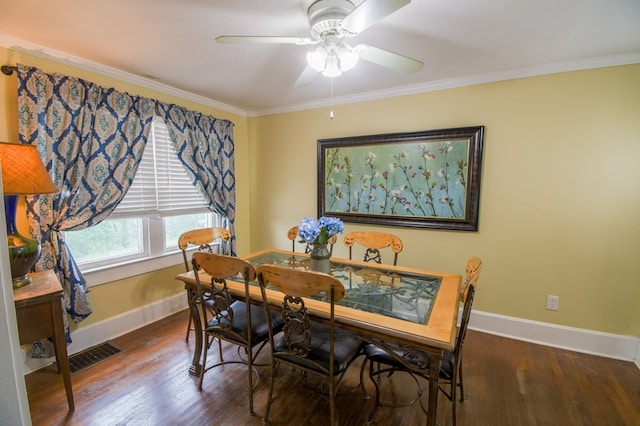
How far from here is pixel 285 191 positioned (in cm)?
382

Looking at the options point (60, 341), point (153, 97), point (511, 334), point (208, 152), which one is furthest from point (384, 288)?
point (153, 97)

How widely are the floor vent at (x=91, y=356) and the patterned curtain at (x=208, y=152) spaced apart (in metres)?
1.42

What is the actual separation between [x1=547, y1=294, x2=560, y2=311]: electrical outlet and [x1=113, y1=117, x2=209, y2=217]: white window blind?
146 inches

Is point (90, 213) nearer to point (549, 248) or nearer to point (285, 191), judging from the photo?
point (285, 191)

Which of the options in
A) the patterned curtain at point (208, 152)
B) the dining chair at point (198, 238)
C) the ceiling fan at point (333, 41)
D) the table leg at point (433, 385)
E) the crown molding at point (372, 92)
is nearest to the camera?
the table leg at point (433, 385)

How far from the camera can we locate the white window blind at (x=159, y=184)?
277 centimetres

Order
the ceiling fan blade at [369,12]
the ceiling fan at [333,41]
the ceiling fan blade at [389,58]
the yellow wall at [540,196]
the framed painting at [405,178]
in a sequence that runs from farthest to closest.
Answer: the framed painting at [405,178], the yellow wall at [540,196], the ceiling fan blade at [389,58], the ceiling fan at [333,41], the ceiling fan blade at [369,12]

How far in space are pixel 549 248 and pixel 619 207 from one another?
1.85 feet

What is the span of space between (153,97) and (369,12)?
2.49 m

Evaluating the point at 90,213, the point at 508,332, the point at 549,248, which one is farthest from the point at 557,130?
the point at 90,213

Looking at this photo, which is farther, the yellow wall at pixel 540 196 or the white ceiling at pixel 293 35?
the yellow wall at pixel 540 196

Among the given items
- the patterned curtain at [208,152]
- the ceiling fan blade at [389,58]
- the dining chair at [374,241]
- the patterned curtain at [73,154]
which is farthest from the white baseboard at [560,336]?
the patterned curtain at [73,154]

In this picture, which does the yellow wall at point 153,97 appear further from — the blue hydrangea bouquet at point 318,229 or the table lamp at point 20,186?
the blue hydrangea bouquet at point 318,229

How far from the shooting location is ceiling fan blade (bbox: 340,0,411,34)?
118 centimetres
